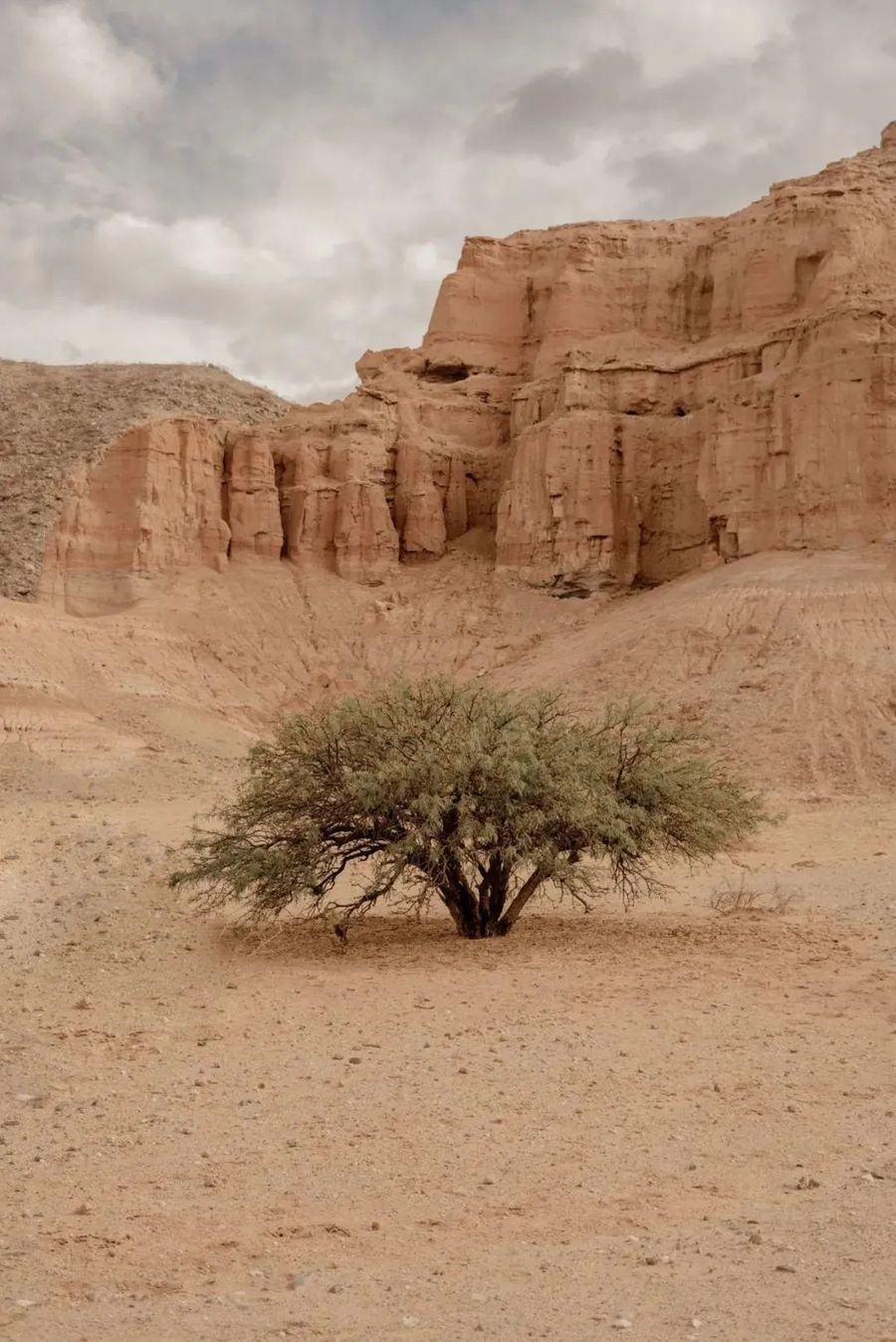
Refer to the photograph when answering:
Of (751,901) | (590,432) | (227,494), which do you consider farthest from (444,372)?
(751,901)

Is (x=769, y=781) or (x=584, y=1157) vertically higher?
(x=769, y=781)

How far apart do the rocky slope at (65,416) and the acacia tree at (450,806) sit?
1298 inches

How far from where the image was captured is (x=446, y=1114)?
8836 millimetres

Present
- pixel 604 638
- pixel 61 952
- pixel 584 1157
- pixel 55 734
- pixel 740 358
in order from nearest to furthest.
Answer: pixel 584 1157, pixel 61 952, pixel 55 734, pixel 604 638, pixel 740 358

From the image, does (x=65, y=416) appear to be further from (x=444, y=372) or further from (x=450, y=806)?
(x=450, y=806)

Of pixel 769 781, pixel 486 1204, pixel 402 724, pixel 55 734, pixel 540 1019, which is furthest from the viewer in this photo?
pixel 55 734

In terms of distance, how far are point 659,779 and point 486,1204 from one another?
342 inches

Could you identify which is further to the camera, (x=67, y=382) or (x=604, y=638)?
(x=67, y=382)

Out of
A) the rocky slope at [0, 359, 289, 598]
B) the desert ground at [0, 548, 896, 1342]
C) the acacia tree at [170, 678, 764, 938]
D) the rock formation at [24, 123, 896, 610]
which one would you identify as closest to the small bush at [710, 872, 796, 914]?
the desert ground at [0, 548, 896, 1342]

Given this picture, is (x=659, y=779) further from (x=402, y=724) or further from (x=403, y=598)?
(x=403, y=598)

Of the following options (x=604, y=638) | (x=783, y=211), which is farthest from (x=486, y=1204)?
(x=783, y=211)

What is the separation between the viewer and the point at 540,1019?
11195 mm

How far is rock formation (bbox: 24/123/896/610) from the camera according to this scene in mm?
45531

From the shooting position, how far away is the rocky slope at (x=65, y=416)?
47656mm
